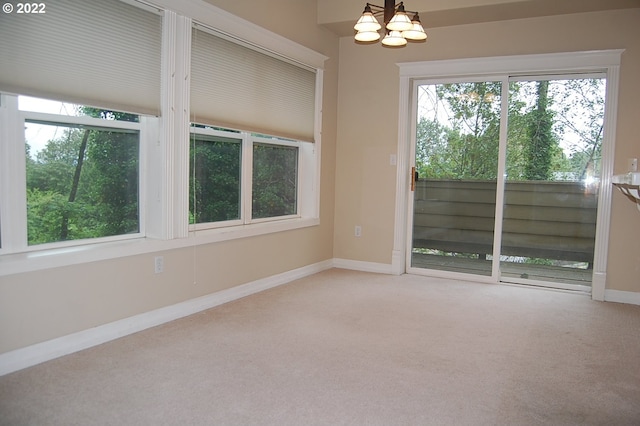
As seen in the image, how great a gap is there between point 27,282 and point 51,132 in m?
0.84

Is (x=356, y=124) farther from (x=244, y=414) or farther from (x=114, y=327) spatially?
(x=244, y=414)

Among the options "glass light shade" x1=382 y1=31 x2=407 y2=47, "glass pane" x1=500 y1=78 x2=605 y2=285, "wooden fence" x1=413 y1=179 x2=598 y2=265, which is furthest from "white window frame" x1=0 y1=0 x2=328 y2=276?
"glass pane" x1=500 y1=78 x2=605 y2=285

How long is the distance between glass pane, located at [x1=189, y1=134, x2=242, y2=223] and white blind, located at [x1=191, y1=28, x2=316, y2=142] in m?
0.19

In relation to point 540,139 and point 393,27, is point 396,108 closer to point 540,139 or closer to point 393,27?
point 540,139

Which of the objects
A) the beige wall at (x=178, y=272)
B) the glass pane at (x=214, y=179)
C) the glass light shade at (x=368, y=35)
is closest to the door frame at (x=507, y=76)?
the beige wall at (x=178, y=272)

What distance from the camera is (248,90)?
3.98 meters

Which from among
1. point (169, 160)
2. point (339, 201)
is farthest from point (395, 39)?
point (339, 201)

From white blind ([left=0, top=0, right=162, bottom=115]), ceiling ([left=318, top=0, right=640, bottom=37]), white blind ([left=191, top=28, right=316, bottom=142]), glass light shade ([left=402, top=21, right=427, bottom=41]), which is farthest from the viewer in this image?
ceiling ([left=318, top=0, right=640, bottom=37])

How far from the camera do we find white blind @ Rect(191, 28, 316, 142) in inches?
138

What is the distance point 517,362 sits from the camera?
282cm

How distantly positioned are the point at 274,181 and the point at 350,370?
7.87 ft

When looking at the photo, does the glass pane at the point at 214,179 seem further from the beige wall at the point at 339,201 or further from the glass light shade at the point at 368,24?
the glass light shade at the point at 368,24

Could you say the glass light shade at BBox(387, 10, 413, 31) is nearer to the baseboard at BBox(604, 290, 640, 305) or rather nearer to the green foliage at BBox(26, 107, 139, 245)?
the green foliage at BBox(26, 107, 139, 245)

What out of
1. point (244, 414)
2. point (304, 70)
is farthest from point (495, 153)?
point (244, 414)
